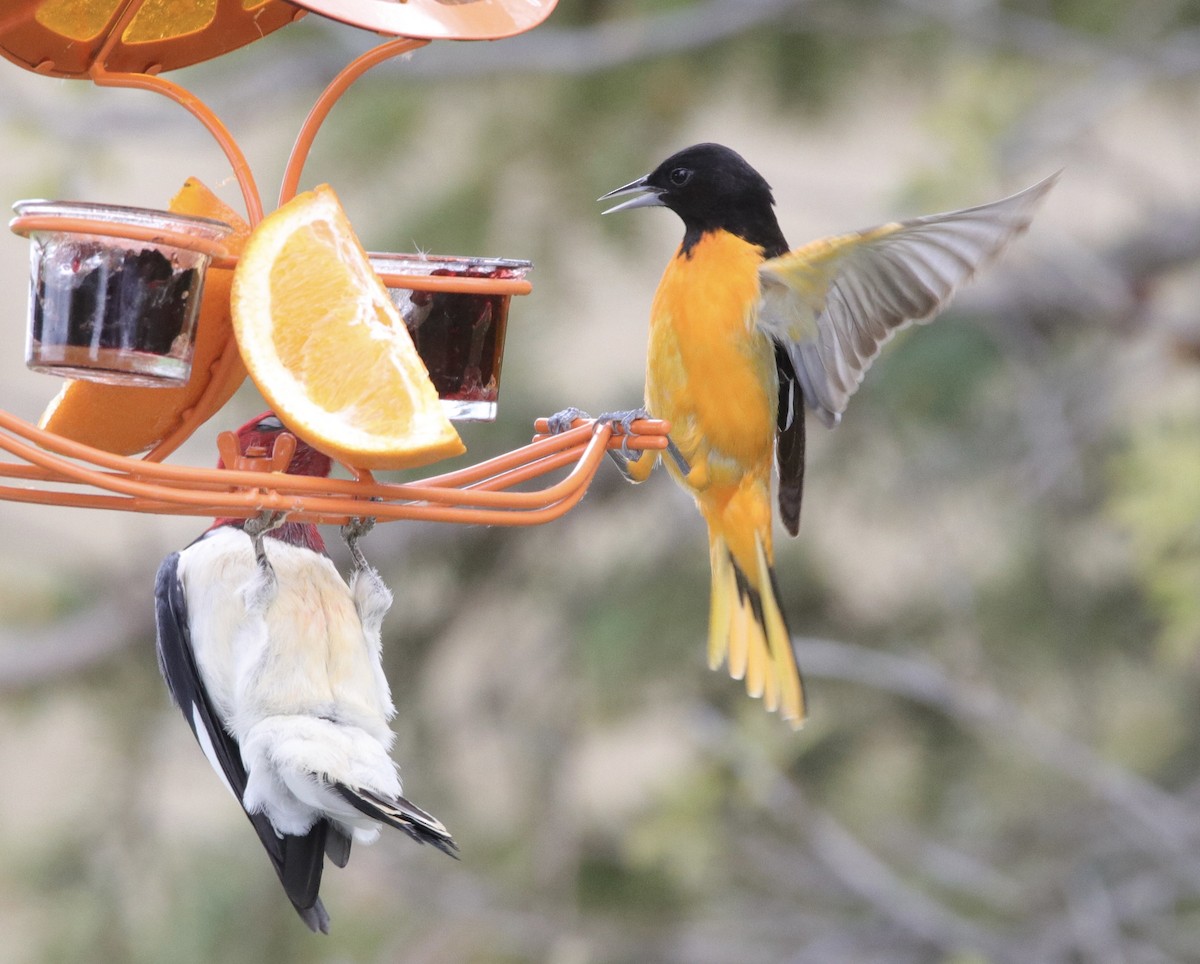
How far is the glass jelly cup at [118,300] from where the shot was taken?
1616 millimetres

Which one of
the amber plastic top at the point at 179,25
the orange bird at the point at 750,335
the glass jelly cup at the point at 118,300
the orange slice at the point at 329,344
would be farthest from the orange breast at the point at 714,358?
the glass jelly cup at the point at 118,300

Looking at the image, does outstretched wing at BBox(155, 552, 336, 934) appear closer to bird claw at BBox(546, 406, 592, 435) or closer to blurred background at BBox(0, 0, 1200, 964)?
bird claw at BBox(546, 406, 592, 435)

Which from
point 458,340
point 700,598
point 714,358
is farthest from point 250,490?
point 700,598

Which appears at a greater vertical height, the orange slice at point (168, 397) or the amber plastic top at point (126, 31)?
the amber plastic top at point (126, 31)

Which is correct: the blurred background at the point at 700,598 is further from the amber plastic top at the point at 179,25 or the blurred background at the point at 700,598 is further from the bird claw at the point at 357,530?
the bird claw at the point at 357,530

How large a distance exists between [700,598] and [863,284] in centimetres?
214

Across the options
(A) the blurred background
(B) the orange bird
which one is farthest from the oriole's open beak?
(A) the blurred background

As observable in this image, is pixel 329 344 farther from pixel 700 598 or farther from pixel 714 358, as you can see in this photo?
pixel 700 598

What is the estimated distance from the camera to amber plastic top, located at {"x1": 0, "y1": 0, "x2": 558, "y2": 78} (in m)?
1.62

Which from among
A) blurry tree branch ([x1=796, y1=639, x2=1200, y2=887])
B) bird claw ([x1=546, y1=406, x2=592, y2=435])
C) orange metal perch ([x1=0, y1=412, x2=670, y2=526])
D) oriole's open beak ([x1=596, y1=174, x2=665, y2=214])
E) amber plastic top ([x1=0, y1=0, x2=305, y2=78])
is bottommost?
blurry tree branch ([x1=796, y1=639, x2=1200, y2=887])

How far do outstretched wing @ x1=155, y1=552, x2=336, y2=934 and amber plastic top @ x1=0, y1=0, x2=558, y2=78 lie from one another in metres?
0.64

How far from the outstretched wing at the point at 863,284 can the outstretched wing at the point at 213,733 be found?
39.0 inches

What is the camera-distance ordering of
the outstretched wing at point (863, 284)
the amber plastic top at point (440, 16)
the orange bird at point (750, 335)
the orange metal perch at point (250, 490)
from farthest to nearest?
the orange bird at point (750, 335), the outstretched wing at point (863, 284), the amber plastic top at point (440, 16), the orange metal perch at point (250, 490)

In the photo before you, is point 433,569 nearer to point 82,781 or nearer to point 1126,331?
point 82,781
